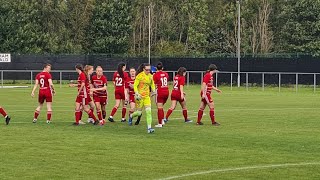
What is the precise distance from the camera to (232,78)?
61.7m

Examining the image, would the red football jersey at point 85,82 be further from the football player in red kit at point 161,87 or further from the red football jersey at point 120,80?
the football player in red kit at point 161,87

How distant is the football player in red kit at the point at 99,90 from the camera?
23.2m

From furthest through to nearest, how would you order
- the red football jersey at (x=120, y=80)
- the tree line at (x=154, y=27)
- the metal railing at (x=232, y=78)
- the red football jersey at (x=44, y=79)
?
the tree line at (x=154, y=27)
the metal railing at (x=232, y=78)
the red football jersey at (x=120, y=80)
the red football jersey at (x=44, y=79)

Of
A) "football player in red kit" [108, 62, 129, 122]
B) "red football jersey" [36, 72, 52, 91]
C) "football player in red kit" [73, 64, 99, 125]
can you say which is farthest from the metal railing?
"red football jersey" [36, 72, 52, 91]

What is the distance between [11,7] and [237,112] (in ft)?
161

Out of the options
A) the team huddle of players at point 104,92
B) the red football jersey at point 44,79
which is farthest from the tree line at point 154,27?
the red football jersey at point 44,79

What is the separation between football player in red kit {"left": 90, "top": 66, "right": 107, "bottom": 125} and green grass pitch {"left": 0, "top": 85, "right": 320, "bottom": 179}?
710 millimetres

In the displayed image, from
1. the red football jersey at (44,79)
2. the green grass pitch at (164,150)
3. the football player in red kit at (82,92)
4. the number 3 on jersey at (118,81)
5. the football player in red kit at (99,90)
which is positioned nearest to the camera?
the green grass pitch at (164,150)

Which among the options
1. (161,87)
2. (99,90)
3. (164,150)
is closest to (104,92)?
(99,90)

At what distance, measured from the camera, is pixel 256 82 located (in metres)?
61.2

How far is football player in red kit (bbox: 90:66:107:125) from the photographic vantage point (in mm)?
23203

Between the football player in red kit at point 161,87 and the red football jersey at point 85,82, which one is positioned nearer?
the football player in red kit at point 161,87

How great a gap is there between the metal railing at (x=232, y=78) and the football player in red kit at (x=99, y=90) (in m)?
33.0

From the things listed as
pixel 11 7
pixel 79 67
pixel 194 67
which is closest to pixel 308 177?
pixel 79 67
